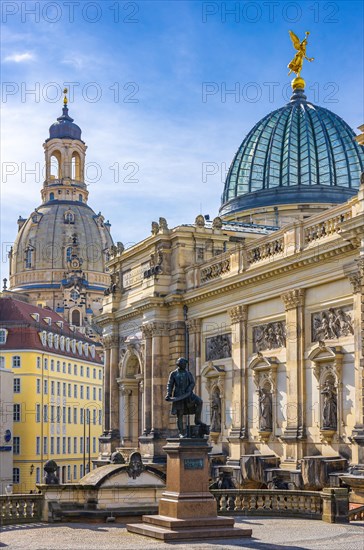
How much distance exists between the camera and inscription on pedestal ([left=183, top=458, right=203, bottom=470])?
26875 millimetres

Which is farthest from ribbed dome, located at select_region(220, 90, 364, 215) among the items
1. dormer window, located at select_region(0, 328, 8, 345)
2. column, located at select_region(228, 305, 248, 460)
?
dormer window, located at select_region(0, 328, 8, 345)

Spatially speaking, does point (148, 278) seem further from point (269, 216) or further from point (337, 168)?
point (337, 168)

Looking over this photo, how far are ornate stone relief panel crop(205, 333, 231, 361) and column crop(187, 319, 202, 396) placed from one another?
0.72 m

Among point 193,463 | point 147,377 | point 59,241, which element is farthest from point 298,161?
point 59,241

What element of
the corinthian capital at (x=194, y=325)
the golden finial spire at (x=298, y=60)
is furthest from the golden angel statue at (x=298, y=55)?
the corinthian capital at (x=194, y=325)

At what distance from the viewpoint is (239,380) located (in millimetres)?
47188

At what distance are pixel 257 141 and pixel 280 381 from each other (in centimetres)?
2395

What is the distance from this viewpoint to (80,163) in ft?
553

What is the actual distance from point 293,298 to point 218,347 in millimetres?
8445

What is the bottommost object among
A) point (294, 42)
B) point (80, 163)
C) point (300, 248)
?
point (300, 248)

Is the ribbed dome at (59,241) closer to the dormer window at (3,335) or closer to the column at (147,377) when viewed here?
the dormer window at (3,335)

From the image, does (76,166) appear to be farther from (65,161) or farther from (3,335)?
(3,335)

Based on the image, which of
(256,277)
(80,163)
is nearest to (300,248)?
(256,277)

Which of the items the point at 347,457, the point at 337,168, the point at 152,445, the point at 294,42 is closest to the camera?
the point at 347,457
